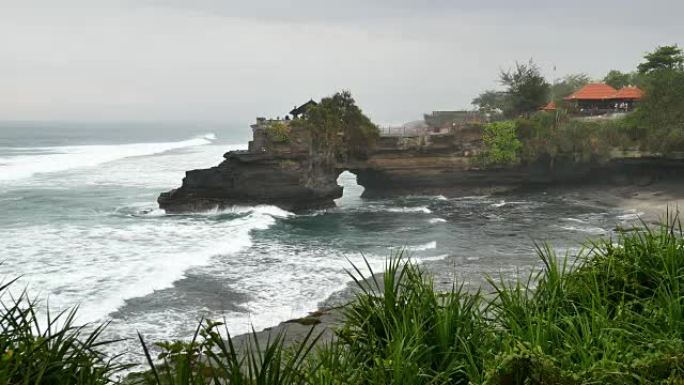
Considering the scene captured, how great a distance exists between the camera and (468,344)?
5277 mm

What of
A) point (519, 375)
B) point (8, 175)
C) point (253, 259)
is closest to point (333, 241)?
point (253, 259)

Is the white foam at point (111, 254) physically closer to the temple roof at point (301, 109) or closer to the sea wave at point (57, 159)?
the temple roof at point (301, 109)

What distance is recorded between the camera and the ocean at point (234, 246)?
14.8m

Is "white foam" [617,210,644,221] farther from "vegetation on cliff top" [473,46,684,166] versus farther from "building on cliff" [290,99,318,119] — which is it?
"building on cliff" [290,99,318,119]

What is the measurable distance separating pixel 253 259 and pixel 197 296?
4690 mm

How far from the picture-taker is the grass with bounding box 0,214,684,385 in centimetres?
405

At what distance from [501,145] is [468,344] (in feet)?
107

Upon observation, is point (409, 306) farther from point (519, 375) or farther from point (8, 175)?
point (8, 175)

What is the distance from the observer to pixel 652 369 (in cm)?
423

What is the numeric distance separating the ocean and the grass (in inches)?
121

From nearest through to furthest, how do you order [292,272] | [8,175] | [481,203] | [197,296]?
[197,296] → [292,272] → [481,203] → [8,175]

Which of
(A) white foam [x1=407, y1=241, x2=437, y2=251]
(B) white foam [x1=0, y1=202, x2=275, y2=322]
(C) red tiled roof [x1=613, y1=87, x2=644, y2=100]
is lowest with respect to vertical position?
(A) white foam [x1=407, y1=241, x2=437, y2=251]

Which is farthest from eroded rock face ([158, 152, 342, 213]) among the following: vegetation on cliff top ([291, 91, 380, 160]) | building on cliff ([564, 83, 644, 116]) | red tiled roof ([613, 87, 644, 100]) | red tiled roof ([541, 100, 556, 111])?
red tiled roof ([613, 87, 644, 100])

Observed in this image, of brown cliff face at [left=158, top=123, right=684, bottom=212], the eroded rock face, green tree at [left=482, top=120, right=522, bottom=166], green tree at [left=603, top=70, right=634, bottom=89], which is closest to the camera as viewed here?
the eroded rock face
